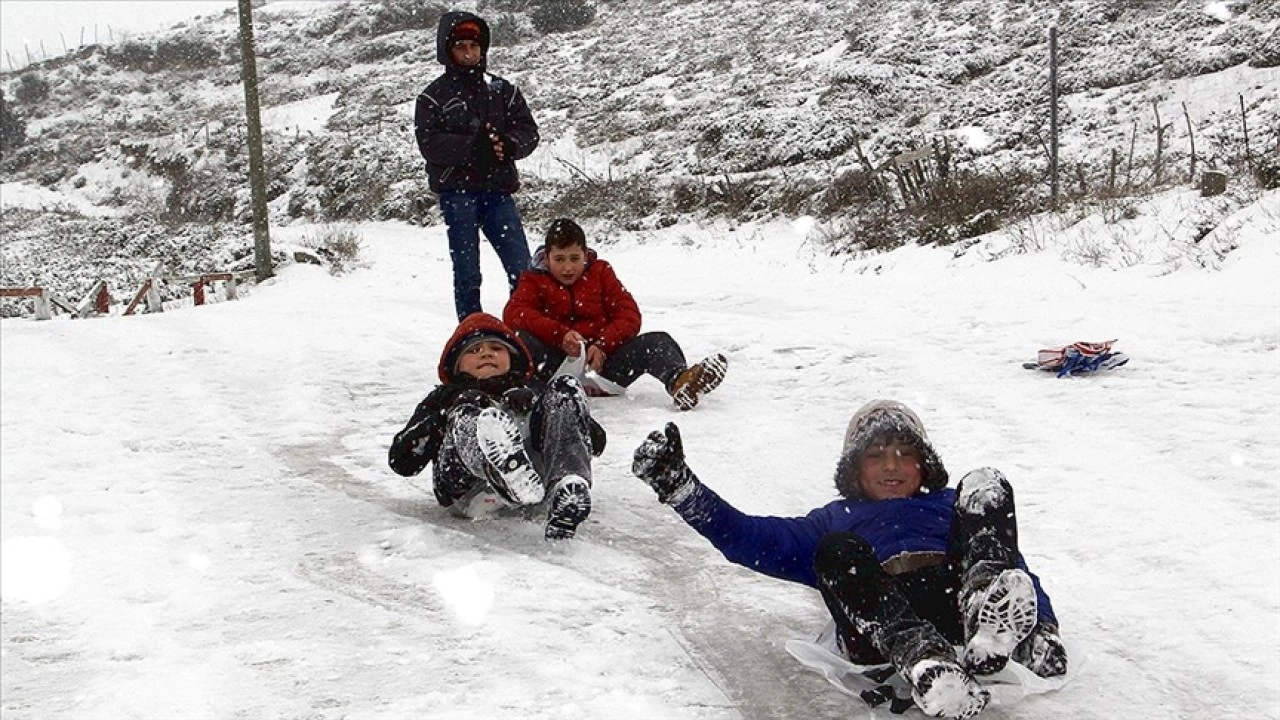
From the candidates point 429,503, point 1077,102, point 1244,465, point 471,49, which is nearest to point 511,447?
point 429,503

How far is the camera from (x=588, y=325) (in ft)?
19.3

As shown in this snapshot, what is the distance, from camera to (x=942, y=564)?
8.84 ft

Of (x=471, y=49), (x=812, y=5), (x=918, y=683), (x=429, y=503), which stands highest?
(x=812, y=5)

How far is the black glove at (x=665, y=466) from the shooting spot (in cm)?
264

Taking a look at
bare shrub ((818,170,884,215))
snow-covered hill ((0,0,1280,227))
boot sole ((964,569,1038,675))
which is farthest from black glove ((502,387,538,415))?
bare shrub ((818,170,884,215))

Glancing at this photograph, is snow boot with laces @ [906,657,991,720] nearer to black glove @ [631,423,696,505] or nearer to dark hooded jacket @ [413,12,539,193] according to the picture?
black glove @ [631,423,696,505]

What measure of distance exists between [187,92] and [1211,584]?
130 ft

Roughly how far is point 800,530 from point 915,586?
15.6 inches

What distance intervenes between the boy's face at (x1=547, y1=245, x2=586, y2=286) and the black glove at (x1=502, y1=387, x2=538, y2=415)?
185 cm

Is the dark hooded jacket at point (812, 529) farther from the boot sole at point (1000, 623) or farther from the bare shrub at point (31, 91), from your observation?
the bare shrub at point (31, 91)

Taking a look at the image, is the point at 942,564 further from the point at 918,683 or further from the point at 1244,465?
the point at 1244,465

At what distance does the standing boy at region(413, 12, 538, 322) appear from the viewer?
6395 mm

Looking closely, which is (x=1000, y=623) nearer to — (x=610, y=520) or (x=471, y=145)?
(x=610, y=520)

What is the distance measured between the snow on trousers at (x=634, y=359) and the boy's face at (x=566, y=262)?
0.38 m
